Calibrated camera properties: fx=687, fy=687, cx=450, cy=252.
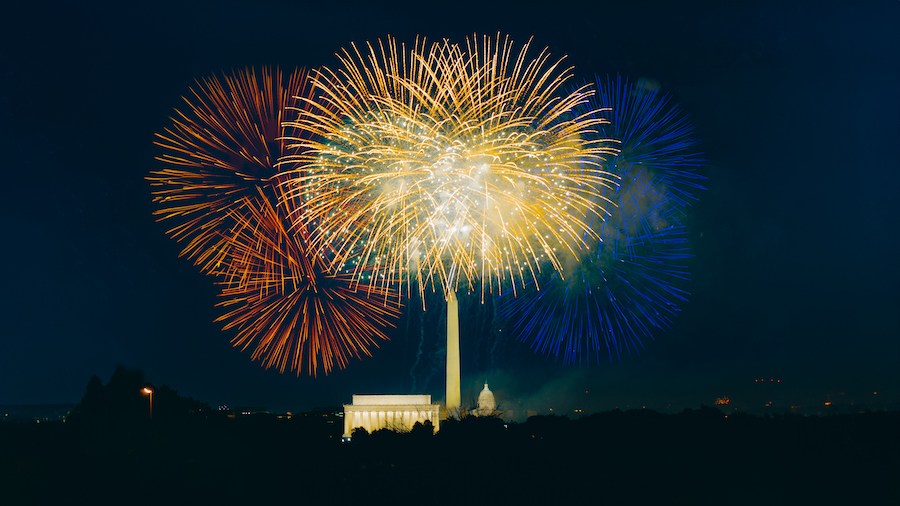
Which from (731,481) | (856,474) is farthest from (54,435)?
(856,474)

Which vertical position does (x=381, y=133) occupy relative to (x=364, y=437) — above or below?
above

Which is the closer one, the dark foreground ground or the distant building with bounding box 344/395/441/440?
the dark foreground ground

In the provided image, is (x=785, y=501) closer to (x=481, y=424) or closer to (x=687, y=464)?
(x=687, y=464)

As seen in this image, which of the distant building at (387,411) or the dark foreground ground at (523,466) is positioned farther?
the distant building at (387,411)

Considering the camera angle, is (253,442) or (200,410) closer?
(253,442)

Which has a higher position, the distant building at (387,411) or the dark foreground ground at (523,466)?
the distant building at (387,411)

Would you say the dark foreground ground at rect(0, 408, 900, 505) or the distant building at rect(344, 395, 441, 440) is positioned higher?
the distant building at rect(344, 395, 441, 440)
